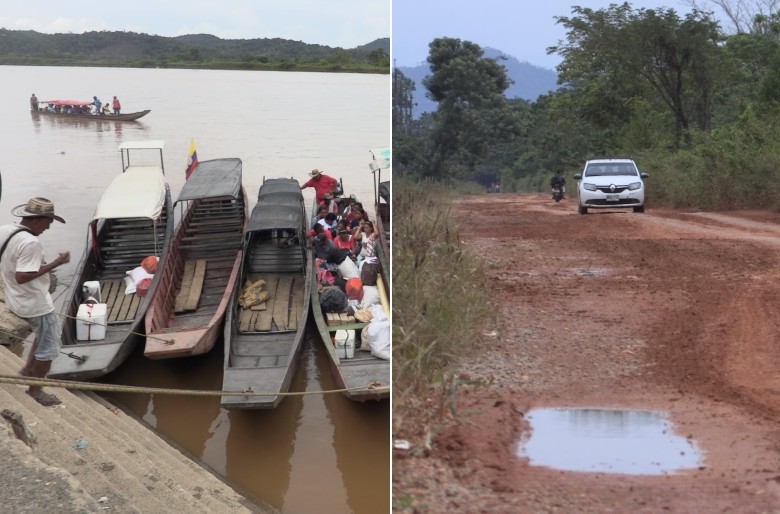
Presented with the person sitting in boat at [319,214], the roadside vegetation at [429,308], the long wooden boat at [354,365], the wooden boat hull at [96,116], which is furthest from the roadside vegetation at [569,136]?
the wooden boat hull at [96,116]

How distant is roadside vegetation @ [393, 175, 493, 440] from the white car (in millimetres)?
6473

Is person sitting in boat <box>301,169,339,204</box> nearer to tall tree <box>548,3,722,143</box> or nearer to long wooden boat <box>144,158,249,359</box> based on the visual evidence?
long wooden boat <box>144,158,249,359</box>

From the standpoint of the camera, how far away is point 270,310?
9477 millimetres

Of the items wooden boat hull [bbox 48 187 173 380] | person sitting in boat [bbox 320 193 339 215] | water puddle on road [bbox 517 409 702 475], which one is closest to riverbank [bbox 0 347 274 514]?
wooden boat hull [bbox 48 187 173 380]

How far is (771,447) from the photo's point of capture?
425 cm

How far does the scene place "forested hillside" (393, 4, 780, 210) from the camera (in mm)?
8672

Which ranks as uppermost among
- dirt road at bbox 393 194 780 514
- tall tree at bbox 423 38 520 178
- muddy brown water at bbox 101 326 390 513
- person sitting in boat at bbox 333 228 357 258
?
tall tree at bbox 423 38 520 178

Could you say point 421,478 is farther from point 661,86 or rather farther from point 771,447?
point 661,86

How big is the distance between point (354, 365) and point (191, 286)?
3.16 metres

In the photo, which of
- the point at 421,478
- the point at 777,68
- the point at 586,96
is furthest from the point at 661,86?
the point at 421,478

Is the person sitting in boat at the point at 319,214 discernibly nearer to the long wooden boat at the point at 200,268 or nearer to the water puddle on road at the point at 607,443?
the long wooden boat at the point at 200,268

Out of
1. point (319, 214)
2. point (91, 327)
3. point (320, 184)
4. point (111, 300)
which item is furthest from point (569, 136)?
point (91, 327)

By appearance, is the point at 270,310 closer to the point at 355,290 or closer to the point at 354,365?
the point at 355,290

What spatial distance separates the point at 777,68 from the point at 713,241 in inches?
262
